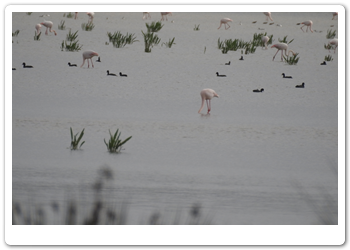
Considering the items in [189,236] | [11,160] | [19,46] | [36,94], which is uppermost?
[19,46]

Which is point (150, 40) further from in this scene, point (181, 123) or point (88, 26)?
point (181, 123)

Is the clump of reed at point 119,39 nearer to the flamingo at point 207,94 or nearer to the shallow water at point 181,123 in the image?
the shallow water at point 181,123

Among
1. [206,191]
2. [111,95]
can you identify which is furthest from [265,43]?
[206,191]

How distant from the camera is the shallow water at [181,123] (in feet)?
17.5

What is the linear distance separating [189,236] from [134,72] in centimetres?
377

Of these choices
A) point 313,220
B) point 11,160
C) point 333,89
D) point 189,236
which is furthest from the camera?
point 333,89

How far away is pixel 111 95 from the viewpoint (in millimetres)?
7562

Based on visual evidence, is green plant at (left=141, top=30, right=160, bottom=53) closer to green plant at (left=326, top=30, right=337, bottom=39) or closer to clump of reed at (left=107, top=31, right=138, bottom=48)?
clump of reed at (left=107, top=31, right=138, bottom=48)

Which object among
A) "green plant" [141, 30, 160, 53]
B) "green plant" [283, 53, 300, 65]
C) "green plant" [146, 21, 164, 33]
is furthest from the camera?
"green plant" [146, 21, 164, 33]

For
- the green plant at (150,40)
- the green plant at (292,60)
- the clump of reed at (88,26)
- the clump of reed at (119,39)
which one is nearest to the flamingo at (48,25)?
the clump of reed at (88,26)

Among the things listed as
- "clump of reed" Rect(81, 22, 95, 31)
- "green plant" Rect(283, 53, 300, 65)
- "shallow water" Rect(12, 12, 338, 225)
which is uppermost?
"clump of reed" Rect(81, 22, 95, 31)

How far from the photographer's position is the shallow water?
17.5 ft

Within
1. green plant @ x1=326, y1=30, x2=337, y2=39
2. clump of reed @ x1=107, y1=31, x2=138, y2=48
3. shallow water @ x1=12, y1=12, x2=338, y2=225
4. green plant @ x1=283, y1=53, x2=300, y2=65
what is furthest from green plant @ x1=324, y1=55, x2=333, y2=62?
clump of reed @ x1=107, y1=31, x2=138, y2=48
